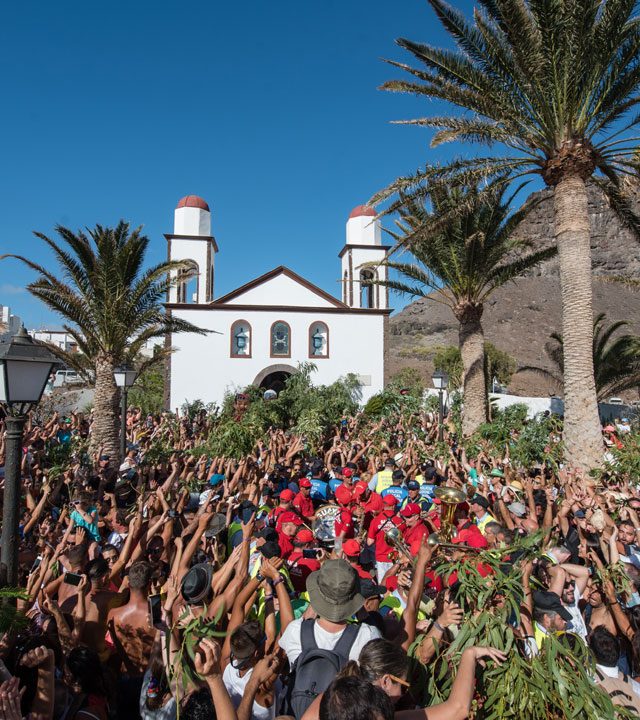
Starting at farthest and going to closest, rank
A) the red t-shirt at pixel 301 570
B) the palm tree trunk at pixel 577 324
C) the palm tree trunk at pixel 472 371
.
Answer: the palm tree trunk at pixel 472 371, the palm tree trunk at pixel 577 324, the red t-shirt at pixel 301 570

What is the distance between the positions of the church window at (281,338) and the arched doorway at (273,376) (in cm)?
69

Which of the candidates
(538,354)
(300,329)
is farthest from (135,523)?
(538,354)

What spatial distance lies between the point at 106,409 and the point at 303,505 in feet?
25.9

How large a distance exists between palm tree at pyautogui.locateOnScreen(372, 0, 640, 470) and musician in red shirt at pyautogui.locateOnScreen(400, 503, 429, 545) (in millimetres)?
5558

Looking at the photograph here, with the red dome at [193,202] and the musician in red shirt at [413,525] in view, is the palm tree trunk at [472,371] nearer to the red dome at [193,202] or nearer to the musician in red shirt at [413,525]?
the musician in red shirt at [413,525]

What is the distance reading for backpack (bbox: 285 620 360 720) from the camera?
2.53 metres

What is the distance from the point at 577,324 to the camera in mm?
9812

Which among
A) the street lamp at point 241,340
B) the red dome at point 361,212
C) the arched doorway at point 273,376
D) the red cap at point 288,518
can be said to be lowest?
the red cap at point 288,518

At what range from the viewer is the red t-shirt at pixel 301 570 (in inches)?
177

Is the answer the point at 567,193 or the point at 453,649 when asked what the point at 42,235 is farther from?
the point at 453,649

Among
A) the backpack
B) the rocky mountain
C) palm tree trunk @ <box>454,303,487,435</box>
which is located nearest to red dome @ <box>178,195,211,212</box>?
palm tree trunk @ <box>454,303,487,435</box>

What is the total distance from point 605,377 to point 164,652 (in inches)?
711

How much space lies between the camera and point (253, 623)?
111 inches

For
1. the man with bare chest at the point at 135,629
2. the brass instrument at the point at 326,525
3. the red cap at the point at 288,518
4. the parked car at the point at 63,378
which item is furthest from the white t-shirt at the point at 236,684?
the parked car at the point at 63,378
